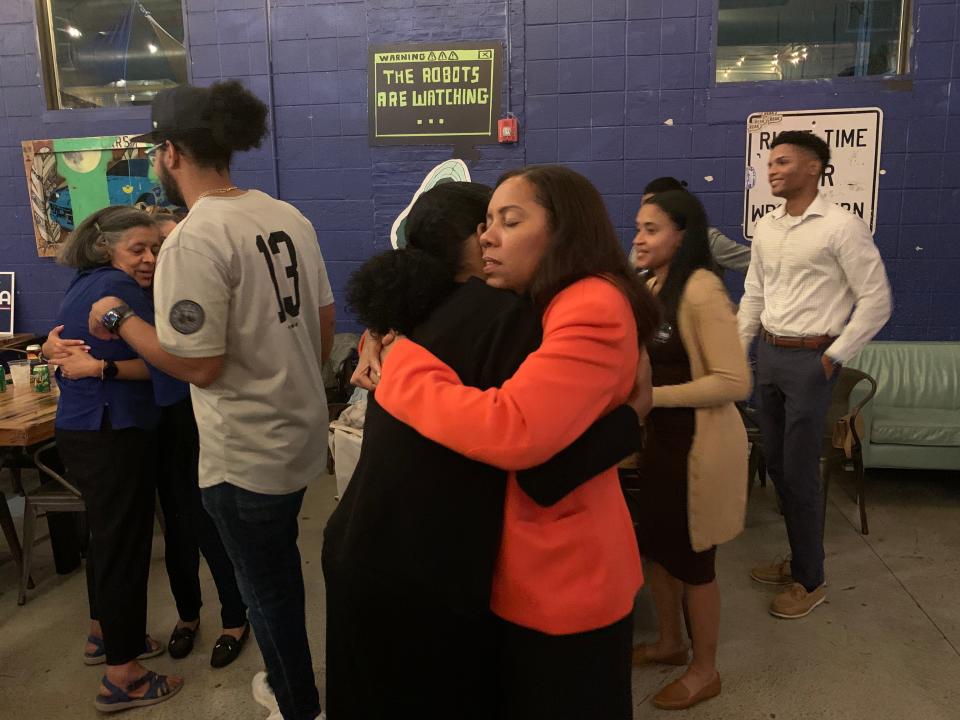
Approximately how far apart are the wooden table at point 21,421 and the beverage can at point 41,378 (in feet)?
0.09

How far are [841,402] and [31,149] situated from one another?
17.7ft

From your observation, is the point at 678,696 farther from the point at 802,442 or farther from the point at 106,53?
the point at 106,53

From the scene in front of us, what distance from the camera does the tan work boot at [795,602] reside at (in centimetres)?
267

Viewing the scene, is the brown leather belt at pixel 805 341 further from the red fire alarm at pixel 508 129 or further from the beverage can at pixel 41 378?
the beverage can at pixel 41 378

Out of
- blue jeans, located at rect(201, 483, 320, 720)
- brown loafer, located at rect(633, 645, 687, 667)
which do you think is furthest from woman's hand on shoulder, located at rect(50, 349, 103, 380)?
brown loafer, located at rect(633, 645, 687, 667)

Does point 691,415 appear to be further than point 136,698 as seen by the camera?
No

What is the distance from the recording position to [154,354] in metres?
1.73

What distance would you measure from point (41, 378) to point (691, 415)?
281cm

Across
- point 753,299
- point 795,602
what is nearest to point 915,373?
point 753,299

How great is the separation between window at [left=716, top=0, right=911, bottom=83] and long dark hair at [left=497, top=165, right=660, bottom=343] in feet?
12.4

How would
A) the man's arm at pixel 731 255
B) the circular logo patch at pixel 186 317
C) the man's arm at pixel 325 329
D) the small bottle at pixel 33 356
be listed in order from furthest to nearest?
the man's arm at pixel 731 255 < the small bottle at pixel 33 356 < the man's arm at pixel 325 329 < the circular logo patch at pixel 186 317

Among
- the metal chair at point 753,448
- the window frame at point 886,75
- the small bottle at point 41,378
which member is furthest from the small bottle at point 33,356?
the window frame at point 886,75

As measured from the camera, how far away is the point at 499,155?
14.9 ft

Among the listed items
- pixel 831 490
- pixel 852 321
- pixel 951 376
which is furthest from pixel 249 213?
pixel 951 376
